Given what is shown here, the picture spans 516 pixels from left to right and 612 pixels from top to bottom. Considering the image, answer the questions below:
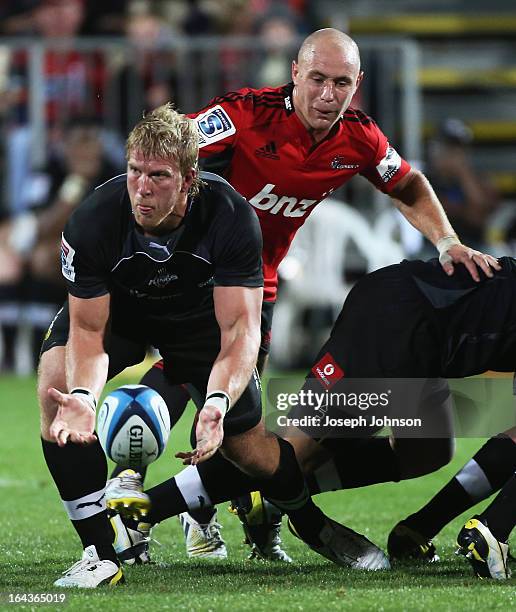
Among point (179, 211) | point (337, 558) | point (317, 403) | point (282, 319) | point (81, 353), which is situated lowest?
point (282, 319)

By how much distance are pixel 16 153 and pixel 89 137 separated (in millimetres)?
1137

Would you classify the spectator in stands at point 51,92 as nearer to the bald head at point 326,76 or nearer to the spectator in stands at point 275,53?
the spectator in stands at point 275,53

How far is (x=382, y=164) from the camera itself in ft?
20.7

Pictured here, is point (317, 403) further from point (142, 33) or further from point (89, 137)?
point (142, 33)

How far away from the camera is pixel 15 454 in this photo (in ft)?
28.9

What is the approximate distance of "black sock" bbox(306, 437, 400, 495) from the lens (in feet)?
18.7

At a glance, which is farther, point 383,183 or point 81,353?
point 383,183

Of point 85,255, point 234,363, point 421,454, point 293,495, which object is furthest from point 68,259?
point 421,454

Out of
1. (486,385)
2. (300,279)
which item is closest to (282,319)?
(300,279)

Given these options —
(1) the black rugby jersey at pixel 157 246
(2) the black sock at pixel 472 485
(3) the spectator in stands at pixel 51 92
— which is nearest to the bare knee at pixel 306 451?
(2) the black sock at pixel 472 485

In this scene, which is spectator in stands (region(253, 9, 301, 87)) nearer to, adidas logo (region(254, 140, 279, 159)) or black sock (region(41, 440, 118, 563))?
adidas logo (region(254, 140, 279, 159))

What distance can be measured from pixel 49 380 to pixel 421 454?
5.37 ft

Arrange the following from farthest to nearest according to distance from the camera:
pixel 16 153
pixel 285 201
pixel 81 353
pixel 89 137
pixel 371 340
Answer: pixel 16 153 < pixel 89 137 < pixel 285 201 < pixel 371 340 < pixel 81 353

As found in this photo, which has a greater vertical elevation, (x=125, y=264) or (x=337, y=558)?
(x=125, y=264)
